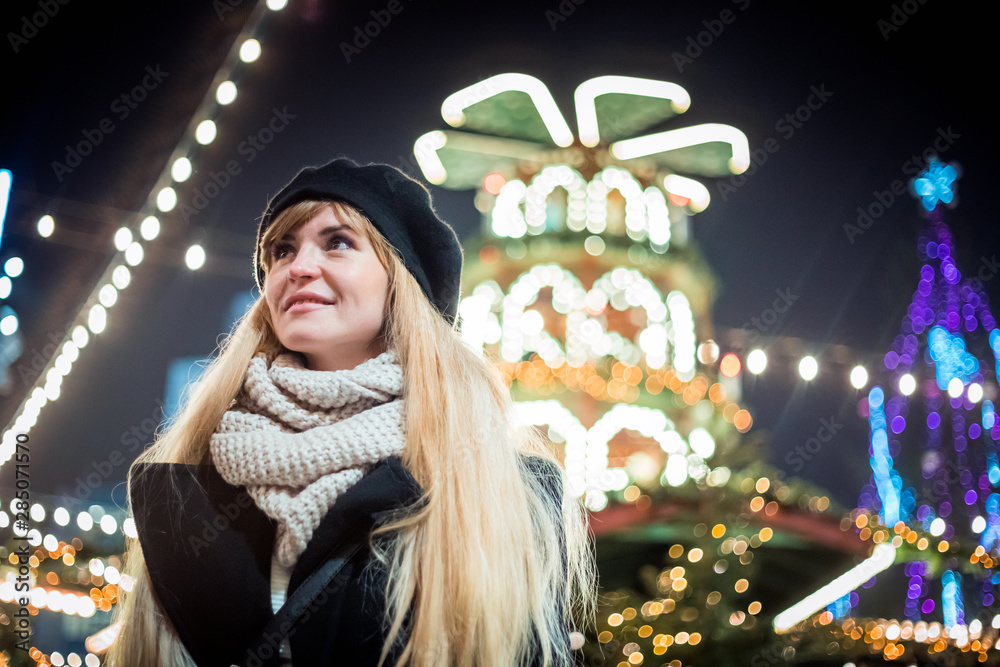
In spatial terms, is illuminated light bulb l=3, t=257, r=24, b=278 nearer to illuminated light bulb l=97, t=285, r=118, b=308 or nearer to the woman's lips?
illuminated light bulb l=97, t=285, r=118, b=308

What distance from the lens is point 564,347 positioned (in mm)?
11070

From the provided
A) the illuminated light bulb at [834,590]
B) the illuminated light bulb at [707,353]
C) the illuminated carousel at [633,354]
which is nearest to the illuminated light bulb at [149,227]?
the illuminated carousel at [633,354]

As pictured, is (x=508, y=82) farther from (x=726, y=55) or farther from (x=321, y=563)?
(x=321, y=563)

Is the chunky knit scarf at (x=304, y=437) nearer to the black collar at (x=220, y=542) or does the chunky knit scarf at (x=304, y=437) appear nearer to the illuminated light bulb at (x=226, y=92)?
the black collar at (x=220, y=542)

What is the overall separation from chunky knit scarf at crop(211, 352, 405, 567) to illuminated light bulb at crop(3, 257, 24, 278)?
227 centimetres

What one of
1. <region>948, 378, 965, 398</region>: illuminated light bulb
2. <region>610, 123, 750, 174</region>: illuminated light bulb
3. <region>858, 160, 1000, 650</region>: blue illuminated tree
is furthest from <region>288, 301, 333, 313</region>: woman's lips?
<region>948, 378, 965, 398</region>: illuminated light bulb

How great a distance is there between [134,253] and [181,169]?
539 millimetres

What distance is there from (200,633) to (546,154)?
11457 millimetres

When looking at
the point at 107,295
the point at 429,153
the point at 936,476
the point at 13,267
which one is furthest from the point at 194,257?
the point at 936,476

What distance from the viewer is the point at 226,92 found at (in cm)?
388

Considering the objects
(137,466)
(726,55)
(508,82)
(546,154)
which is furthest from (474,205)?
(137,466)

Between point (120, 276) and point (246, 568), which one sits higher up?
point (120, 276)

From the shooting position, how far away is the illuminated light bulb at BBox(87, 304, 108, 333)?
403 cm

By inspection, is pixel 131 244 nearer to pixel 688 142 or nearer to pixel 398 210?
pixel 398 210
